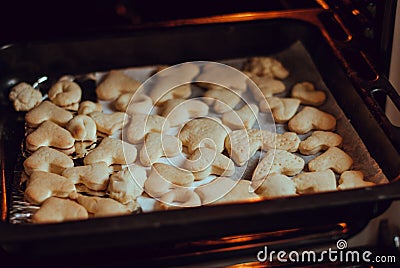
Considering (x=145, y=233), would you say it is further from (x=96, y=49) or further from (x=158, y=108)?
(x=96, y=49)

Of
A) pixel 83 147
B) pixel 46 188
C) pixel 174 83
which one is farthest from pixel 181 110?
pixel 46 188

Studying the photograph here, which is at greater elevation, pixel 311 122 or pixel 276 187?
pixel 311 122

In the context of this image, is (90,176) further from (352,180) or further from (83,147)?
(352,180)

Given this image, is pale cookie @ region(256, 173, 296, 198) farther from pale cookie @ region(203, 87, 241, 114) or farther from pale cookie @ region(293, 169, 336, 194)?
pale cookie @ region(203, 87, 241, 114)

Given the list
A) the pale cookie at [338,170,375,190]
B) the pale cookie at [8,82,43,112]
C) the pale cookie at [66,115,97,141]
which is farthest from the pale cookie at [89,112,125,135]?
the pale cookie at [338,170,375,190]

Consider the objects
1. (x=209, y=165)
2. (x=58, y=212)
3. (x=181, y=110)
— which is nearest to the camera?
(x=58, y=212)
